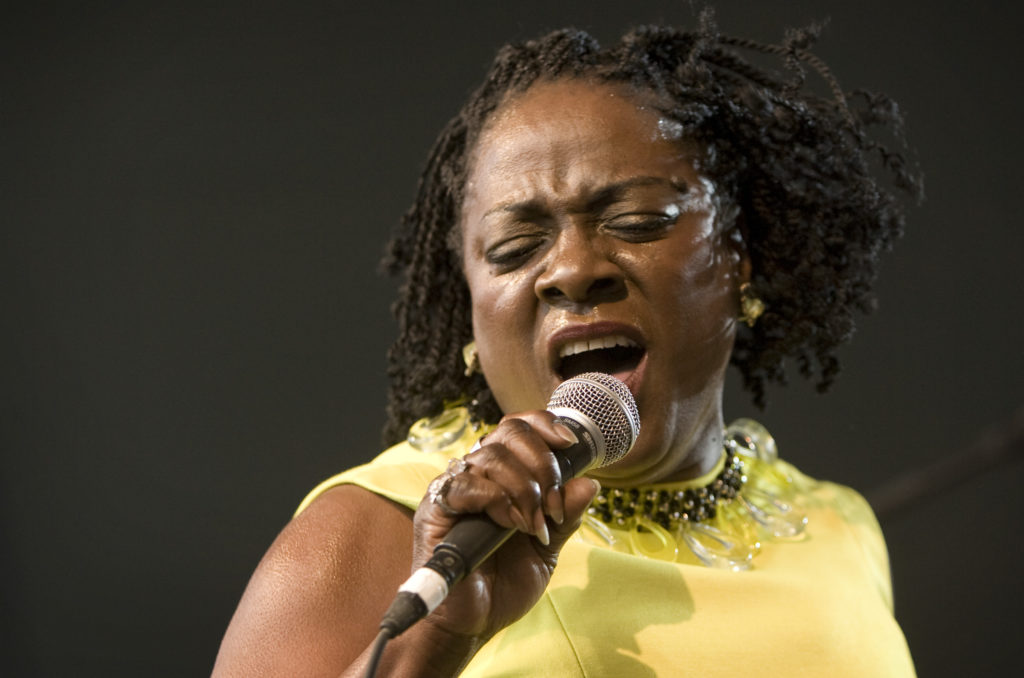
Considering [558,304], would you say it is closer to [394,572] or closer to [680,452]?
[680,452]

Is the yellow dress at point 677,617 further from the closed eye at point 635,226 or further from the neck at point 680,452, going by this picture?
the closed eye at point 635,226

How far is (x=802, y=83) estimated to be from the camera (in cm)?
188

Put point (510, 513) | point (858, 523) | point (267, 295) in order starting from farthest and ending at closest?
point (267, 295)
point (858, 523)
point (510, 513)

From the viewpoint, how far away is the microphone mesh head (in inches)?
45.4

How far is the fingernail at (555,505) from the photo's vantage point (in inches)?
39.8

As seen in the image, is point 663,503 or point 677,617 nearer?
point 677,617

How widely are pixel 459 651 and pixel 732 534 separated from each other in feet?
2.51

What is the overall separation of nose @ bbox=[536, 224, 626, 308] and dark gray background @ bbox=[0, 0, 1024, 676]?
1096 millimetres

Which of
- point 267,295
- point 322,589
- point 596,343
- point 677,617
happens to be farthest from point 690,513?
point 267,295

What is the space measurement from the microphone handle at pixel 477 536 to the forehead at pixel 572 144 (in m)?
0.57

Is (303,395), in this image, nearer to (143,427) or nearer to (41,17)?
(143,427)

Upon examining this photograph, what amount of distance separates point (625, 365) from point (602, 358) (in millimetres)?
35

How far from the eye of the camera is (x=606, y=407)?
1.17m

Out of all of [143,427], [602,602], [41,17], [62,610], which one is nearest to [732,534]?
[602,602]
